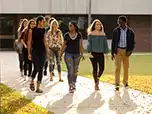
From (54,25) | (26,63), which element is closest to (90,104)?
(54,25)

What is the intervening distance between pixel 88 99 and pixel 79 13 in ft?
84.2

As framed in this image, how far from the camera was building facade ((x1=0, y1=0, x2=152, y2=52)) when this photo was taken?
34.2 metres

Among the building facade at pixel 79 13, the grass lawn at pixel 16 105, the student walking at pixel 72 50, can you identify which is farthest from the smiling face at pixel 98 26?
the building facade at pixel 79 13

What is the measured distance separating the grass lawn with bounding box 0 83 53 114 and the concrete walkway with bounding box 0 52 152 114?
0.83ft

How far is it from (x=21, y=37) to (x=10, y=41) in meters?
23.4

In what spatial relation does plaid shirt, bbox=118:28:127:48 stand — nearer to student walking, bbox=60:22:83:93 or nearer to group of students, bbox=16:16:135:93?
group of students, bbox=16:16:135:93

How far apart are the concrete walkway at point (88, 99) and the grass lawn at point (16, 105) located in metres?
0.25

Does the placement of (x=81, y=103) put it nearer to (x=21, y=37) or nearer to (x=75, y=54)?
(x=75, y=54)

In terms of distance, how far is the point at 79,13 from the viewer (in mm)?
34688

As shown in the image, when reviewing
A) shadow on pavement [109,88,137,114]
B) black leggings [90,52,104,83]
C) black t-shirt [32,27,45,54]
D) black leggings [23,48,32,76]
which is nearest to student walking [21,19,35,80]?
black leggings [23,48,32,76]

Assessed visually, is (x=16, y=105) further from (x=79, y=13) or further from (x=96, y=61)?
(x=79, y=13)

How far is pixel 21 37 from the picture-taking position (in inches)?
502

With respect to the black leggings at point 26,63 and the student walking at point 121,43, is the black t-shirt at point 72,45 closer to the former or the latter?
the student walking at point 121,43
